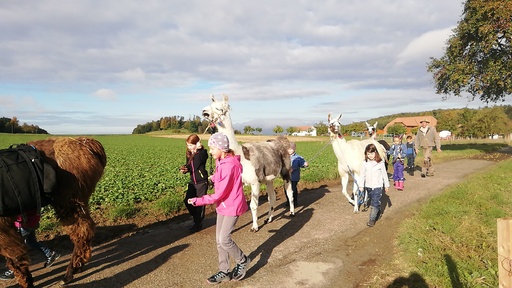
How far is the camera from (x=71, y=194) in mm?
3848

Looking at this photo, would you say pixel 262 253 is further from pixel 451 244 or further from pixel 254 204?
pixel 451 244

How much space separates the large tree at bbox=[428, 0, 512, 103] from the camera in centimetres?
1706

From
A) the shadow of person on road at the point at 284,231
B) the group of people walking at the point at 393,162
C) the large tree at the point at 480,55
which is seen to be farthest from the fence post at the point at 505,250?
the large tree at the point at 480,55

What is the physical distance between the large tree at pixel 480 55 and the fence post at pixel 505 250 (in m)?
20.2

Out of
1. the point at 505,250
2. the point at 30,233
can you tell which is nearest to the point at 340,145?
the point at 505,250

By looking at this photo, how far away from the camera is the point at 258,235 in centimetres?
566

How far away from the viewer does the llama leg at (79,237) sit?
12.8ft

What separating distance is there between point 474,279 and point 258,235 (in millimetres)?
3442

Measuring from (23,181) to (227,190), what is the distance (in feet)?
7.97

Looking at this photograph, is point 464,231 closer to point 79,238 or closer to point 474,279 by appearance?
point 474,279

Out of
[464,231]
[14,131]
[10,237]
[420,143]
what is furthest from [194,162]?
Answer: [14,131]

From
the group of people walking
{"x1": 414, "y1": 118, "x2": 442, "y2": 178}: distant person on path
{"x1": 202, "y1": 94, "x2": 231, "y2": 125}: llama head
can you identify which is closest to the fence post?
the group of people walking

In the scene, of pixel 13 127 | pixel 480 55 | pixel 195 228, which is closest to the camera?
pixel 195 228

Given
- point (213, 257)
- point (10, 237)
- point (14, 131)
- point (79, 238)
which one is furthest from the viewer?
point (14, 131)
